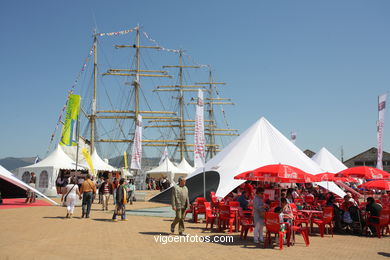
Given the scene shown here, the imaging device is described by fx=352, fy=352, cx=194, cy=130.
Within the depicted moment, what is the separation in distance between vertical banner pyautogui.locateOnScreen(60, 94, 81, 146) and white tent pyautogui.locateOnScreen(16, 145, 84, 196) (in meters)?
8.62

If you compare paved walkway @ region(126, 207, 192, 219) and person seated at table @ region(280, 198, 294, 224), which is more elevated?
person seated at table @ region(280, 198, 294, 224)

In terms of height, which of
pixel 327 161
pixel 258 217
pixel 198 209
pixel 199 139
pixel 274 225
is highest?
pixel 199 139

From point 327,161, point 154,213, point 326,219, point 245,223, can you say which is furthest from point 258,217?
point 327,161

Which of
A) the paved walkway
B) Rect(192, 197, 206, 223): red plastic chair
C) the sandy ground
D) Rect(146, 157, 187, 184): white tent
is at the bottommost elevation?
the paved walkway

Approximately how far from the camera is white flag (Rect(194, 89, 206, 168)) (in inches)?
623

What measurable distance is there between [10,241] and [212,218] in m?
5.72

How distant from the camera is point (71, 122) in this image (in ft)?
64.7

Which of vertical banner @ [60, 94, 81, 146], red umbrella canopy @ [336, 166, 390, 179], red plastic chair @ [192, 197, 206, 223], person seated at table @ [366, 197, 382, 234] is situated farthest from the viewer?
vertical banner @ [60, 94, 81, 146]

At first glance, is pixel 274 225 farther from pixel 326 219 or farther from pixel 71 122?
pixel 71 122

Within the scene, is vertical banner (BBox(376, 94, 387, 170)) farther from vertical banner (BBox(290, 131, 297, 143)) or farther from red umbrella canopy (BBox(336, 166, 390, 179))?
vertical banner (BBox(290, 131, 297, 143))

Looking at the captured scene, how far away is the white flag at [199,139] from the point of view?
→ 51.9ft

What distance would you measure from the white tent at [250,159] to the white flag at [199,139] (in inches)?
42.7

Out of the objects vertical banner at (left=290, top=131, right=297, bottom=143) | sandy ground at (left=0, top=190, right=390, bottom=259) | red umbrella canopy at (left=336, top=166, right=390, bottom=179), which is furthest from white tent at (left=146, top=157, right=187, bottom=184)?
sandy ground at (left=0, top=190, right=390, bottom=259)

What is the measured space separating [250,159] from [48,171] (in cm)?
1776
